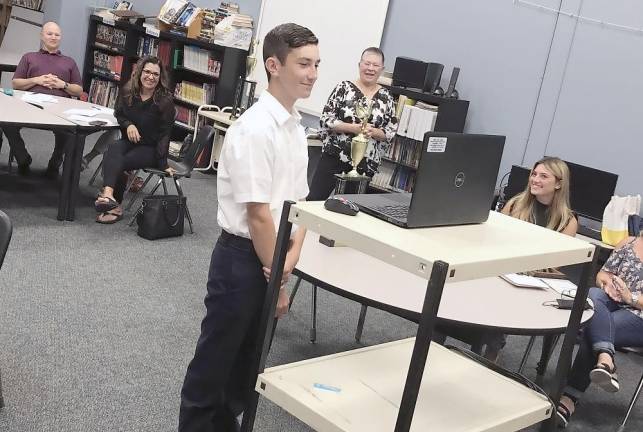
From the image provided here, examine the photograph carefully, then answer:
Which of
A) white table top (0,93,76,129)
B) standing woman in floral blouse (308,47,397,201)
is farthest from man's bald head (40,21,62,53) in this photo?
standing woman in floral blouse (308,47,397,201)

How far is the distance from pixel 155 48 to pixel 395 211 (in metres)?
7.61

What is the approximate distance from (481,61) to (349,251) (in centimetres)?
364

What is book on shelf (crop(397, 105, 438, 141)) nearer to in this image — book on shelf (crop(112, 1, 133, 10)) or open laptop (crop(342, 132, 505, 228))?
open laptop (crop(342, 132, 505, 228))

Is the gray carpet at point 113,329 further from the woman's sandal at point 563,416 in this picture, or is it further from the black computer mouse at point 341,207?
the black computer mouse at point 341,207

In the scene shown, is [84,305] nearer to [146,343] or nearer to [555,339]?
[146,343]

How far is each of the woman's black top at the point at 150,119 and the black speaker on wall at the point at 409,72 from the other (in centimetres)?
201

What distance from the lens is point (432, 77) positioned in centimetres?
644

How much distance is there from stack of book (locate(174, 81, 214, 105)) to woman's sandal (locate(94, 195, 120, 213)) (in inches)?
121

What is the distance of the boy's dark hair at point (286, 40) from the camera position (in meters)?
2.22

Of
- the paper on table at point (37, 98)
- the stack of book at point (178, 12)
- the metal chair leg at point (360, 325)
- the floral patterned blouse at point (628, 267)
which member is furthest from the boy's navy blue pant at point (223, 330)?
the stack of book at point (178, 12)

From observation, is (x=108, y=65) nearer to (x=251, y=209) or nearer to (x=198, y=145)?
(x=198, y=145)

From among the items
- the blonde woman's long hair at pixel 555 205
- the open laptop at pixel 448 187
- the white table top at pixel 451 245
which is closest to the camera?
the white table top at pixel 451 245

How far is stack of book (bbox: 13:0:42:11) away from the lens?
9.69 metres

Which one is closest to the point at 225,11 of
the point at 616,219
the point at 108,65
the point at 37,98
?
the point at 108,65
